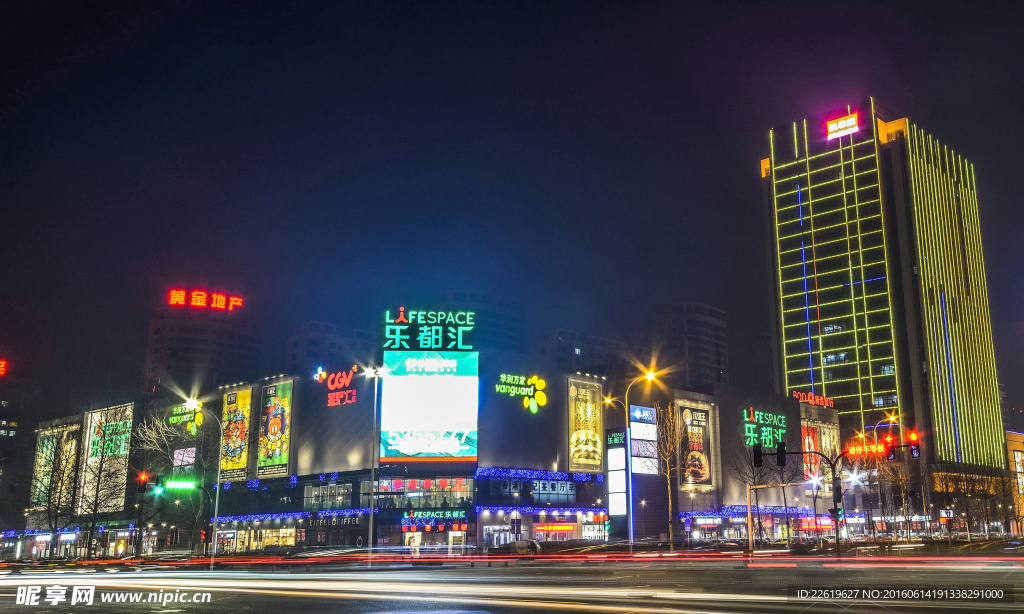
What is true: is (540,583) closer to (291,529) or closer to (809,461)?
(291,529)

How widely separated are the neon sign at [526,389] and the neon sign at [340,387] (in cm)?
1938

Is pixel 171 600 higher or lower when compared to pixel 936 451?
lower

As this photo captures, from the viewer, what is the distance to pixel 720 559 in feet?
177

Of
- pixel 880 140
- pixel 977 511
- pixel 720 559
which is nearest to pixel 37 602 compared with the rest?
pixel 720 559

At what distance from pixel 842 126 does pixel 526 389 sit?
126723mm

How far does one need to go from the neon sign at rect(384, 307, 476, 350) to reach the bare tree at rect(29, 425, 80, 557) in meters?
38.6

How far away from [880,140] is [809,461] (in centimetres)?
8683

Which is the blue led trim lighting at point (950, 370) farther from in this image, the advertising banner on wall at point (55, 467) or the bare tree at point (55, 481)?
the bare tree at point (55, 481)

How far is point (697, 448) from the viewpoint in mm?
122688

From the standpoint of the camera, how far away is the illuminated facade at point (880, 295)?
177125 millimetres

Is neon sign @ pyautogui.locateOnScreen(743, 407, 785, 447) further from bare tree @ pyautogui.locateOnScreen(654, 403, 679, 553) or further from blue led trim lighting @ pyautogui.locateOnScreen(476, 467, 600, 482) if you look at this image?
blue led trim lighting @ pyautogui.locateOnScreen(476, 467, 600, 482)

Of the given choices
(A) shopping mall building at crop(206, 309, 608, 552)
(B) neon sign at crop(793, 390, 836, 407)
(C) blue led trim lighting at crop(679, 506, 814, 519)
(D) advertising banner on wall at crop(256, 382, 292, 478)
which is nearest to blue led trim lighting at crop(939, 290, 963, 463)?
(B) neon sign at crop(793, 390, 836, 407)

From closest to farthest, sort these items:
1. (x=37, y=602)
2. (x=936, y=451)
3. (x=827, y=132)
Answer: (x=37, y=602), (x=936, y=451), (x=827, y=132)

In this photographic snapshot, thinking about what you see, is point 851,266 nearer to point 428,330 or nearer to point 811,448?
point 811,448
